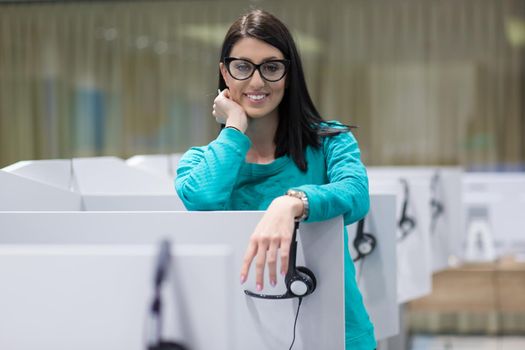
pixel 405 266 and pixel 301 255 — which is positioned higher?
pixel 301 255

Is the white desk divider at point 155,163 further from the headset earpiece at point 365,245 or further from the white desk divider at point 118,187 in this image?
the headset earpiece at point 365,245

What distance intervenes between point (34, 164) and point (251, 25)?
123cm

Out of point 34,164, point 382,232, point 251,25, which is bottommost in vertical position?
point 382,232

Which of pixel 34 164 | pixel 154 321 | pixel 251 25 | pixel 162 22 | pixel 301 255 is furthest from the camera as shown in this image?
pixel 162 22

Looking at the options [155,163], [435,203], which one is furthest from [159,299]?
[435,203]

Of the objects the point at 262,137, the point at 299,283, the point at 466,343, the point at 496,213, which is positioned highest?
the point at 262,137

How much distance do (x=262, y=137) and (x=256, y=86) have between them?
13cm

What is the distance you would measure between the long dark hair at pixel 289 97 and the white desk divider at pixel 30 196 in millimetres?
944

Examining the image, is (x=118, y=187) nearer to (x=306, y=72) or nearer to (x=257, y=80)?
(x=257, y=80)

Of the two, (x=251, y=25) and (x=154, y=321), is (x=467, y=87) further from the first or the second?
(x=154, y=321)

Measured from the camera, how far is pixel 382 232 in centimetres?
262

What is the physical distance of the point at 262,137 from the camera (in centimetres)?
166

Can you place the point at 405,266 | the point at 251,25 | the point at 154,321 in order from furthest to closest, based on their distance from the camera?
the point at 405,266 → the point at 251,25 → the point at 154,321

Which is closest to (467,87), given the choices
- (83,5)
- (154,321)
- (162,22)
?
(162,22)
